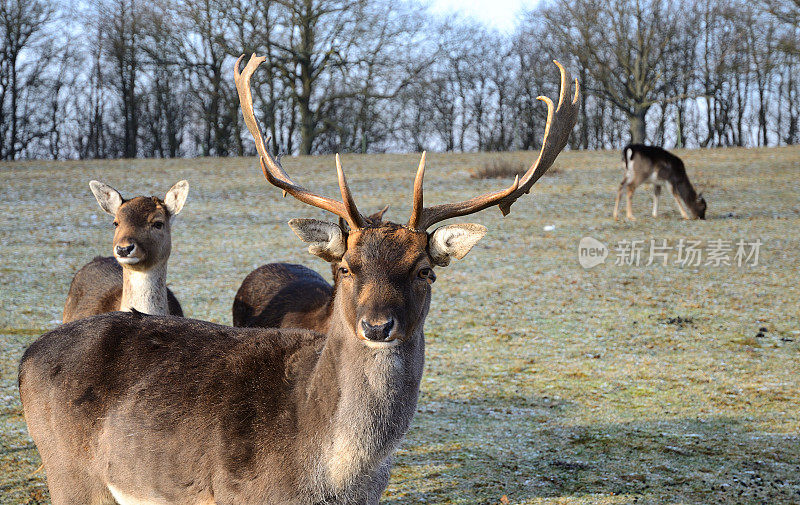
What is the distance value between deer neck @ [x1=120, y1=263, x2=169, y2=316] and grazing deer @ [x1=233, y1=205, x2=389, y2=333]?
1.03m

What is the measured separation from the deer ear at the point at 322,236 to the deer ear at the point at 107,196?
373 cm

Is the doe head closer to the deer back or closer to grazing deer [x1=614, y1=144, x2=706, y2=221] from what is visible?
the deer back

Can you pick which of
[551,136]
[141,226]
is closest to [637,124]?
[141,226]

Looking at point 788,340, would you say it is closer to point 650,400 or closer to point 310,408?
point 650,400

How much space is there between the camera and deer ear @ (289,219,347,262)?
3.64m

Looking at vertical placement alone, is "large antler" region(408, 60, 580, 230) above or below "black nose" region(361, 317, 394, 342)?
above

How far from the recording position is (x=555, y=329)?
1038 cm

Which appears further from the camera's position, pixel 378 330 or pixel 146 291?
pixel 146 291

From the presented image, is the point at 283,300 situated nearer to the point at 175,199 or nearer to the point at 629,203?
the point at 175,199

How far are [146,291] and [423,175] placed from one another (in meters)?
3.28

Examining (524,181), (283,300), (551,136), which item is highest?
(551,136)

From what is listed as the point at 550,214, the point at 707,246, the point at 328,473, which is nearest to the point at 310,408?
the point at 328,473

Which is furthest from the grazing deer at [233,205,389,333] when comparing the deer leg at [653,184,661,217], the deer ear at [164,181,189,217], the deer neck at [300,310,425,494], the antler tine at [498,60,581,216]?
the deer leg at [653,184,661,217]

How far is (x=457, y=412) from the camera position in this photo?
7363 mm
